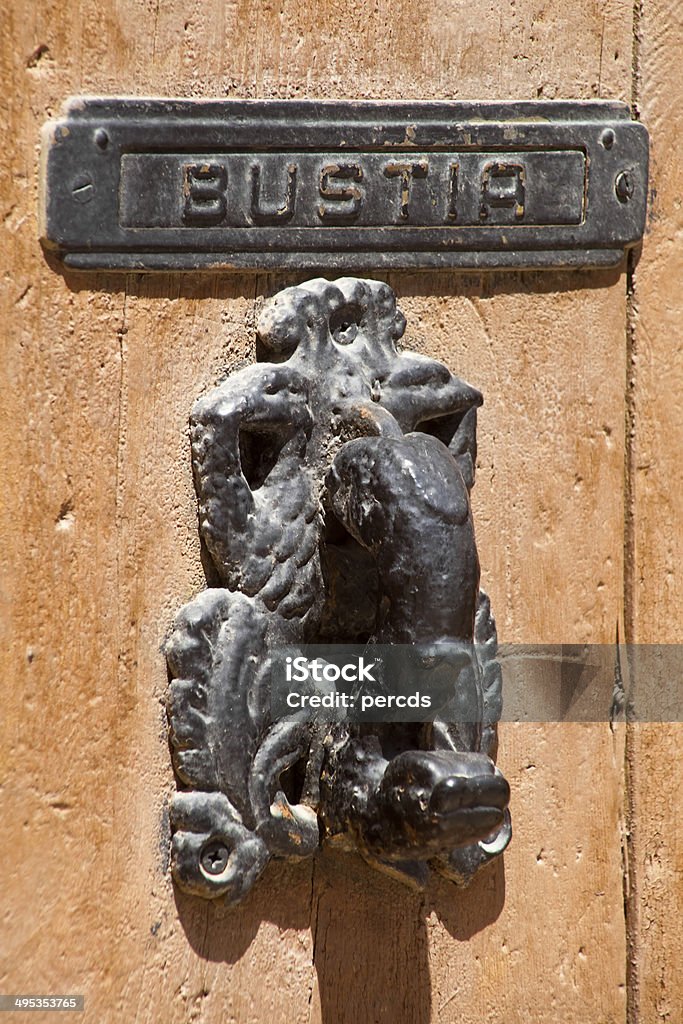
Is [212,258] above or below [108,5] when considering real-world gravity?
below

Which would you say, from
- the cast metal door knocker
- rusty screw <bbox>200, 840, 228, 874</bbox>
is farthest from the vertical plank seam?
rusty screw <bbox>200, 840, 228, 874</bbox>

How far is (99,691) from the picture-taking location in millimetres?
794

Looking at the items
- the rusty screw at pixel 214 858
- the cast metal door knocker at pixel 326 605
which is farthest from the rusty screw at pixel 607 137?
the rusty screw at pixel 214 858

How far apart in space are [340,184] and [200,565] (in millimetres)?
256

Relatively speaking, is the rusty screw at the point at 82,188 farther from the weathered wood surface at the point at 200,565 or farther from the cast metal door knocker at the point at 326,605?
the cast metal door knocker at the point at 326,605

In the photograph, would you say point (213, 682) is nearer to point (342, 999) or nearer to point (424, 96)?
point (342, 999)

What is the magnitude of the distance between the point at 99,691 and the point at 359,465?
0.69 feet

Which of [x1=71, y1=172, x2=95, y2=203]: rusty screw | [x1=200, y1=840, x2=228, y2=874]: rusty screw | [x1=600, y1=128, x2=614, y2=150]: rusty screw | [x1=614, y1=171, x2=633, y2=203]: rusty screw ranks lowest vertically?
[x1=200, y1=840, x2=228, y2=874]: rusty screw

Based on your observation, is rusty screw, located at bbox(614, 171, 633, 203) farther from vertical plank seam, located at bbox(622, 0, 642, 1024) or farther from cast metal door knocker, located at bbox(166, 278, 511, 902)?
cast metal door knocker, located at bbox(166, 278, 511, 902)

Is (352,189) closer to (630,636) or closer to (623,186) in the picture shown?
(623,186)

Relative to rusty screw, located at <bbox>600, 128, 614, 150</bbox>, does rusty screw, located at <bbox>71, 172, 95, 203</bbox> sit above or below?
below

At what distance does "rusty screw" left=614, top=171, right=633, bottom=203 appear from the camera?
2.86 feet

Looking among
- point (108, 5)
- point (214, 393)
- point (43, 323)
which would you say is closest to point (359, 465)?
point (214, 393)

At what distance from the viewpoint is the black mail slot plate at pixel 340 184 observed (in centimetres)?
78
